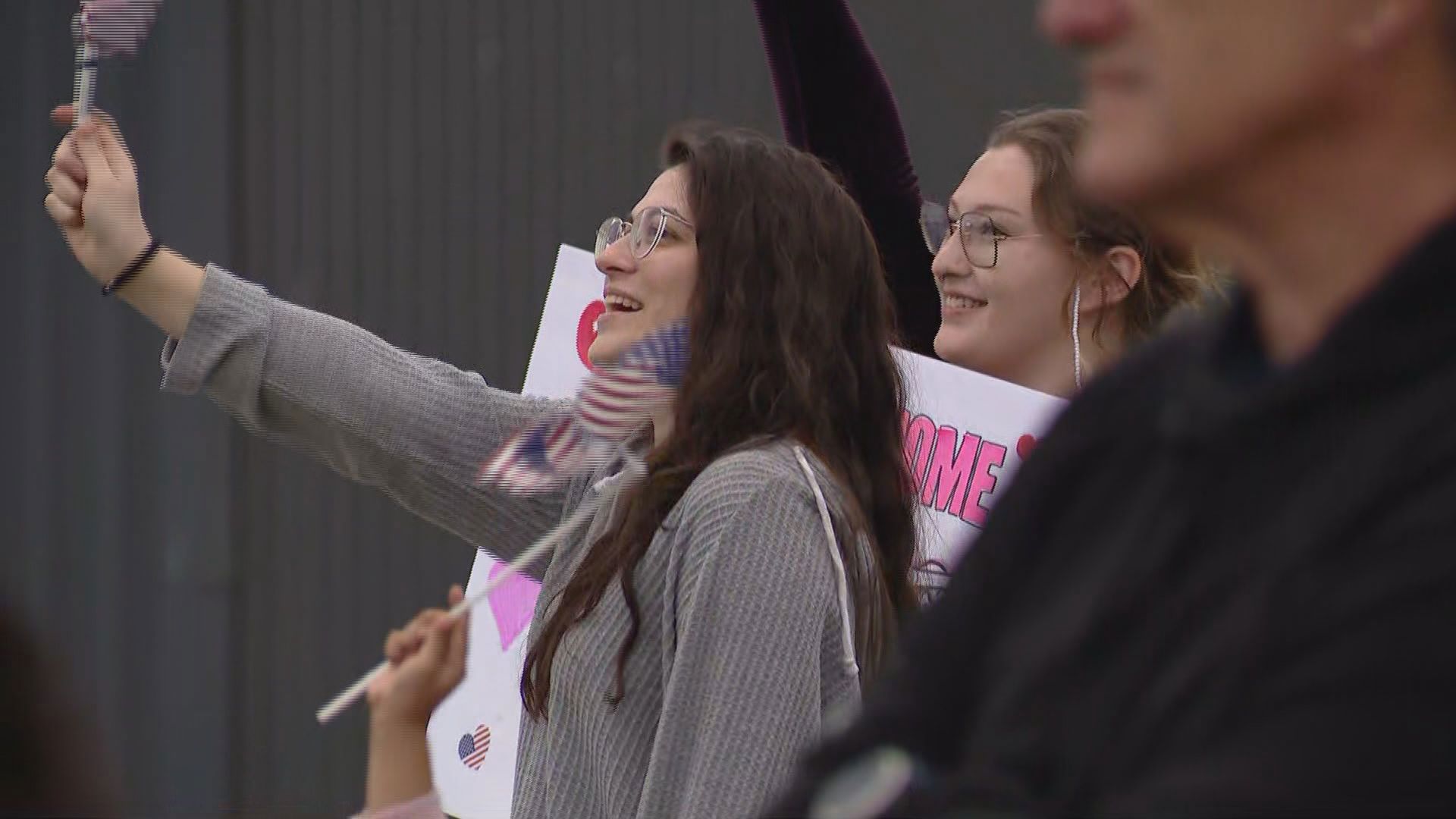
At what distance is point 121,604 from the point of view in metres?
5.45

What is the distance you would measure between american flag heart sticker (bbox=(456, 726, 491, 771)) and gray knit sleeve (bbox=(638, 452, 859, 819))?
966 mm

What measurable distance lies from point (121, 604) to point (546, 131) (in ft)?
5.57

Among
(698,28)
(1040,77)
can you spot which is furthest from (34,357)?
(1040,77)

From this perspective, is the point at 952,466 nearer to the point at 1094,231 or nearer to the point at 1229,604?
the point at 1094,231

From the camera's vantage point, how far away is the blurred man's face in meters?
0.79

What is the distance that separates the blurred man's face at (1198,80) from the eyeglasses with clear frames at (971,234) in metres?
1.94

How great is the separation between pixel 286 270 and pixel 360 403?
10.2 feet

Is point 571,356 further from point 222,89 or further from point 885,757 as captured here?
point 222,89

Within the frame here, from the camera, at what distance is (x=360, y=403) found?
2373mm

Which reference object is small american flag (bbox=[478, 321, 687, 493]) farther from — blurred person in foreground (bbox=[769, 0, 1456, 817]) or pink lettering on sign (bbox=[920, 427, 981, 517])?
blurred person in foreground (bbox=[769, 0, 1456, 817])

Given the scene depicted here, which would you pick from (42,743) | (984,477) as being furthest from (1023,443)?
(42,743)

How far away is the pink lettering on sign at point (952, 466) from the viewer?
267 cm

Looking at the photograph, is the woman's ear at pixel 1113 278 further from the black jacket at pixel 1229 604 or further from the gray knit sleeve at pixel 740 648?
the black jacket at pixel 1229 604

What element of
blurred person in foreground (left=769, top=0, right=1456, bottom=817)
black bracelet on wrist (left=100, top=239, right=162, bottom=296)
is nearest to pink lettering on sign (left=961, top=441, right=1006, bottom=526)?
black bracelet on wrist (left=100, top=239, right=162, bottom=296)
